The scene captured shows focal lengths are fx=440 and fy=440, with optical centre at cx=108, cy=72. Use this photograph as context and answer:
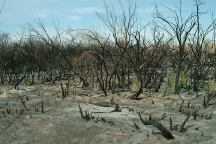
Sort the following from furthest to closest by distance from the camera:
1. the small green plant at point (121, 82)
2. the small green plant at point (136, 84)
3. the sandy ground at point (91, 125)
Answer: the small green plant at point (121, 82) < the small green plant at point (136, 84) < the sandy ground at point (91, 125)

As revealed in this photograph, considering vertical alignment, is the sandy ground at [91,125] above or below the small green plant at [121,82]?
below

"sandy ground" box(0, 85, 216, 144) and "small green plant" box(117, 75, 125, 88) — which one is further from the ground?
"small green plant" box(117, 75, 125, 88)

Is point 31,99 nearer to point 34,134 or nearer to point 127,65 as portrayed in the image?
point 34,134

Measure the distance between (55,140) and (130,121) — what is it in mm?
936

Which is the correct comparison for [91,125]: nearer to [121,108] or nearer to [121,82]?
[121,108]

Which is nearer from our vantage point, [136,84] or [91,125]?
[91,125]

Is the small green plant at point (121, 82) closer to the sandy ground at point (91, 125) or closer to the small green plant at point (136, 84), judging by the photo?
the small green plant at point (136, 84)

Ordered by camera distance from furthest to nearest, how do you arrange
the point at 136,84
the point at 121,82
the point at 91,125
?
the point at 121,82 < the point at 136,84 < the point at 91,125

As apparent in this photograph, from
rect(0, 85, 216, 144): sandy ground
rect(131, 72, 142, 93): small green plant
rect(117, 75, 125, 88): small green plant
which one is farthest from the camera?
rect(117, 75, 125, 88): small green plant

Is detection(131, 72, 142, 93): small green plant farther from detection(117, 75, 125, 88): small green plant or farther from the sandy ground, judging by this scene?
the sandy ground

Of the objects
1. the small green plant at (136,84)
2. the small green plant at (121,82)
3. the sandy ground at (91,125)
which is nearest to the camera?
the sandy ground at (91,125)

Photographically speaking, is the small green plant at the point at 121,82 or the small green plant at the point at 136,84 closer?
the small green plant at the point at 136,84

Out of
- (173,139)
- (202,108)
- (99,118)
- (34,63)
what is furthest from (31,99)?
(34,63)

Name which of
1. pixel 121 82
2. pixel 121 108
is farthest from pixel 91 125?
pixel 121 82
